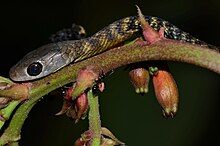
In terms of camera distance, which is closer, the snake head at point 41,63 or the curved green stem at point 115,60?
the curved green stem at point 115,60

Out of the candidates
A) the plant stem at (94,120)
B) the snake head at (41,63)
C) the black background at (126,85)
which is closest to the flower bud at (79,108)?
the plant stem at (94,120)

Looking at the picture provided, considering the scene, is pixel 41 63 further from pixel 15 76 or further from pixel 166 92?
pixel 166 92

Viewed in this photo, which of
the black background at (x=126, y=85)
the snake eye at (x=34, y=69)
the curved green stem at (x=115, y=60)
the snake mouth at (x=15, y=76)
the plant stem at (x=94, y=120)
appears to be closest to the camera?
the curved green stem at (x=115, y=60)

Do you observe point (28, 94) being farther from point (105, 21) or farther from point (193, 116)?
point (105, 21)

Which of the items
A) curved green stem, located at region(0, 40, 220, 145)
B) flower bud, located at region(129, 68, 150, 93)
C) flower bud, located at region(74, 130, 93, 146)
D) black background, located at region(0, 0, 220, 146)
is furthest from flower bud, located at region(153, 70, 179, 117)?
black background, located at region(0, 0, 220, 146)

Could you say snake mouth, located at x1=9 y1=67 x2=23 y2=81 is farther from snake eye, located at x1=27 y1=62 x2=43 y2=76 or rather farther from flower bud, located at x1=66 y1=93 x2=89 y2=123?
flower bud, located at x1=66 y1=93 x2=89 y2=123

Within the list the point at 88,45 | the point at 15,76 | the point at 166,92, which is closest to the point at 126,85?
the point at 88,45

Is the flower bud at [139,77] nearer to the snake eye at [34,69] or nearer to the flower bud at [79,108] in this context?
the flower bud at [79,108]

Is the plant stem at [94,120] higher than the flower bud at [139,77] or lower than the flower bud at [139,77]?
lower
